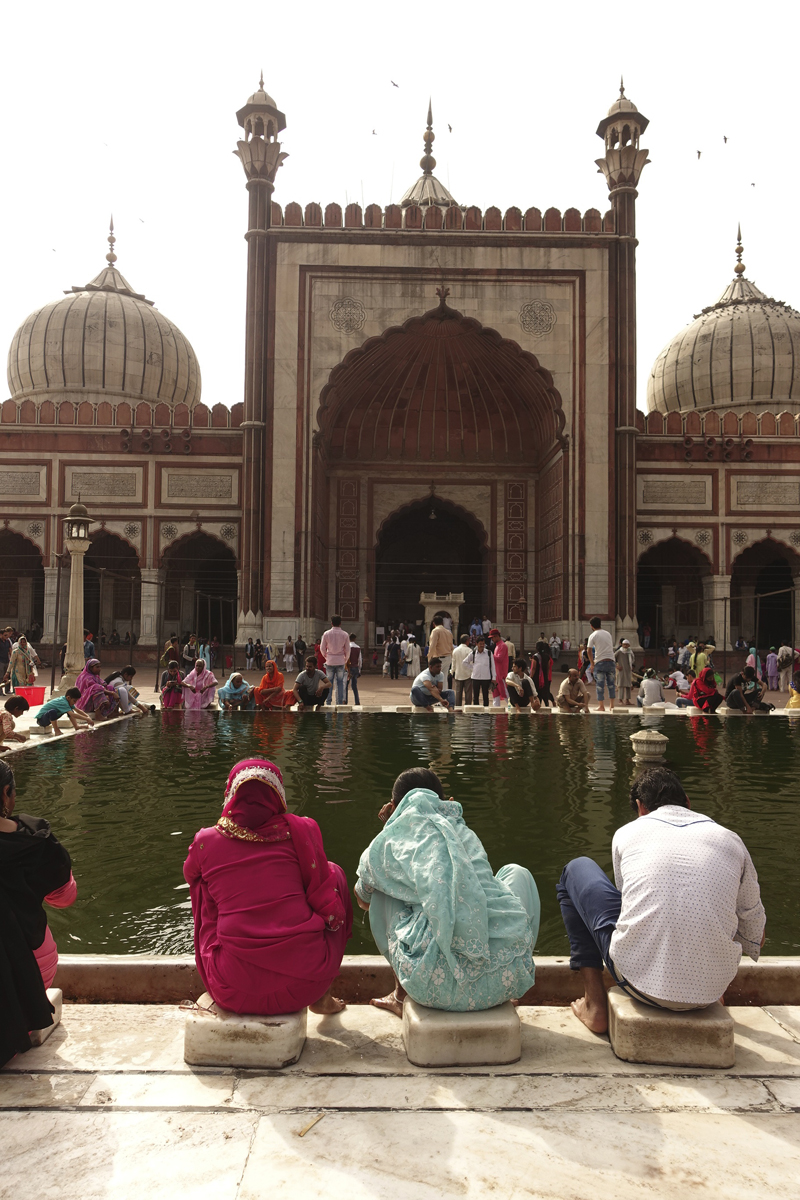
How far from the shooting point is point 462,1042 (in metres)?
2.14

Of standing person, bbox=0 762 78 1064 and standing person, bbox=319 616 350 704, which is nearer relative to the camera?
standing person, bbox=0 762 78 1064

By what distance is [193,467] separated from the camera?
19812 mm

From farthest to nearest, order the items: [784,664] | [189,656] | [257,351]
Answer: [257,351]
[784,664]
[189,656]

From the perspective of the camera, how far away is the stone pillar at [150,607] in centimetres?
1938

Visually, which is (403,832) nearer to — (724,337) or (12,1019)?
(12,1019)

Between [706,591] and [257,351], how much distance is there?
11.5m

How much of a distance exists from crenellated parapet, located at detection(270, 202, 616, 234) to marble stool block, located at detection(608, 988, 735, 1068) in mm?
19086

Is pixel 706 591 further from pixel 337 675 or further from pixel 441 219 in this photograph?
A: pixel 337 675

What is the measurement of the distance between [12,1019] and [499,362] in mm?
19671

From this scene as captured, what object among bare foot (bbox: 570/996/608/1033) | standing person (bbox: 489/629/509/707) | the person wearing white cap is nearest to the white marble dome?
standing person (bbox: 489/629/509/707)

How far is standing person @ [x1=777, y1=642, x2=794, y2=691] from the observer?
1562cm

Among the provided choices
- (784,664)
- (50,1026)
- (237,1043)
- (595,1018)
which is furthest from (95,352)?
(595,1018)

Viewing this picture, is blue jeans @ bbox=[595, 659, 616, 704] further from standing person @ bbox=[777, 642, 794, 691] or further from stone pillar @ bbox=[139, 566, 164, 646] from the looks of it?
stone pillar @ bbox=[139, 566, 164, 646]

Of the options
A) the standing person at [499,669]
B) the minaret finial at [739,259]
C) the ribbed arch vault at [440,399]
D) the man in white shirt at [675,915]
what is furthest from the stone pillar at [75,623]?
the minaret finial at [739,259]
